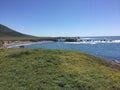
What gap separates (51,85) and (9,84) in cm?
287

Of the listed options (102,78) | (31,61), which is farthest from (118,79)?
(31,61)

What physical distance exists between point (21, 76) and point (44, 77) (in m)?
1.94

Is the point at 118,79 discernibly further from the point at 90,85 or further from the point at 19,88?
the point at 19,88

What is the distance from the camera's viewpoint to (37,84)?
52.3 ft

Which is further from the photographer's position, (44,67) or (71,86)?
(44,67)

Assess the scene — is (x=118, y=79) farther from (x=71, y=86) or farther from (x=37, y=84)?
(x=37, y=84)

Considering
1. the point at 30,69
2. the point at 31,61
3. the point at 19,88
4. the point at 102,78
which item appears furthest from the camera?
the point at 31,61

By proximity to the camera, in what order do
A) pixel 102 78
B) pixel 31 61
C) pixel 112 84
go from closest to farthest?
pixel 112 84
pixel 102 78
pixel 31 61

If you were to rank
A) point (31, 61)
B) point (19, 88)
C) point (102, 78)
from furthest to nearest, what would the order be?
1. point (31, 61)
2. point (102, 78)
3. point (19, 88)

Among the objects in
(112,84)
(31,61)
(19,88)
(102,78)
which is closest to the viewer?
(19,88)

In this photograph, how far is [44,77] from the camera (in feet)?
58.0

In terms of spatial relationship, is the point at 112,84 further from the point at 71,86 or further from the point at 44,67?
the point at 44,67

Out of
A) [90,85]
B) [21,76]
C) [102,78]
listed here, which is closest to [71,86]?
[90,85]

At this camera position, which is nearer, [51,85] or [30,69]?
[51,85]
